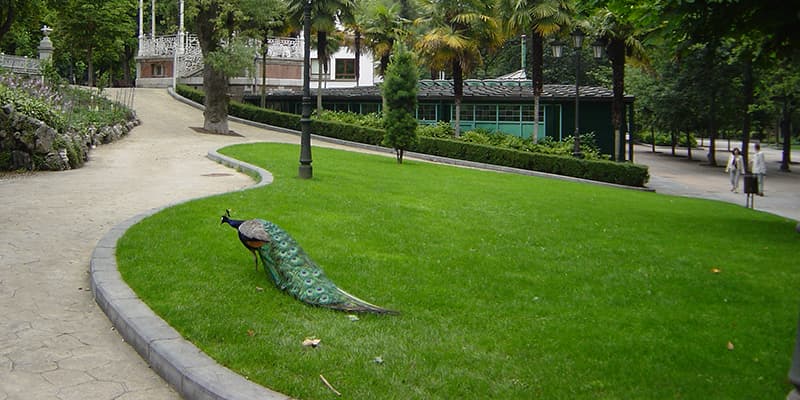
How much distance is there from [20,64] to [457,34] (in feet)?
66.7

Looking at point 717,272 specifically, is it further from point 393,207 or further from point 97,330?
point 97,330

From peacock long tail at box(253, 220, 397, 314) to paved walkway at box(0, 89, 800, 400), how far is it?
1476mm

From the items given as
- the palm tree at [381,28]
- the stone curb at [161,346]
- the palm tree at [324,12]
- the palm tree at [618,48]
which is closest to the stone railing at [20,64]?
the palm tree at [324,12]

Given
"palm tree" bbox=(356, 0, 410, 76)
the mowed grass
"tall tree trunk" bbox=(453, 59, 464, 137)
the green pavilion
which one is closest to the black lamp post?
the mowed grass

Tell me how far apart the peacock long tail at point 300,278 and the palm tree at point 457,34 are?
26.5 metres

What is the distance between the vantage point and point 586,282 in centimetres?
816

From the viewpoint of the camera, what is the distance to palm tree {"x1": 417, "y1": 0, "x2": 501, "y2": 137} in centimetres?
3300

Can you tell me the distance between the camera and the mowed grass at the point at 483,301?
207 inches

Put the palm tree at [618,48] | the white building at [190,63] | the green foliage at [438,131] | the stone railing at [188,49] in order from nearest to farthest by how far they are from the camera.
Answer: the palm tree at [618,48] → the green foliage at [438,131] → the white building at [190,63] → the stone railing at [188,49]

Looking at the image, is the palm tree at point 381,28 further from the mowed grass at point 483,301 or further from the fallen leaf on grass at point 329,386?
the fallen leaf on grass at point 329,386

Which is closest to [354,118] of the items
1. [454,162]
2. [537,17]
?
[454,162]

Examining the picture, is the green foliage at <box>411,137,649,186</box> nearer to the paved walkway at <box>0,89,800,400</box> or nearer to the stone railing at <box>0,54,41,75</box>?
the paved walkway at <box>0,89,800,400</box>

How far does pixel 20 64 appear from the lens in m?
35.8

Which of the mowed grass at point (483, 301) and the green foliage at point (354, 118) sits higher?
the green foliage at point (354, 118)
